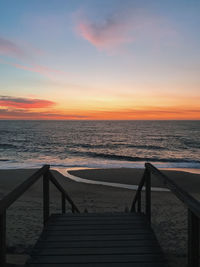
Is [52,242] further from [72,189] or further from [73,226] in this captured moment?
[72,189]

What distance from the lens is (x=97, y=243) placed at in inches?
123

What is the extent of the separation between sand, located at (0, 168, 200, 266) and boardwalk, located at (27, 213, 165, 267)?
71.9 inches

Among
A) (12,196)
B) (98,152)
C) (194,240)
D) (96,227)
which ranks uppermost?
(12,196)

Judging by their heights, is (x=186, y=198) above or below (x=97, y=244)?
above

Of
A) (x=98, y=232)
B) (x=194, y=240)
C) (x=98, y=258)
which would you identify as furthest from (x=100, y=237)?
(x=194, y=240)

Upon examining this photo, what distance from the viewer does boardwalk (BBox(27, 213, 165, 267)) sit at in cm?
268

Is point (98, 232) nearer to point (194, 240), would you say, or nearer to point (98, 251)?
point (98, 251)

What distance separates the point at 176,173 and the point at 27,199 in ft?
38.8

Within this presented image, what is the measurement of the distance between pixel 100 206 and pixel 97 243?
6.20 m

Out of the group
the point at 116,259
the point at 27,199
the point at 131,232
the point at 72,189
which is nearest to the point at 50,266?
the point at 116,259

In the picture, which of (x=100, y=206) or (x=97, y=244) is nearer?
(x=97, y=244)

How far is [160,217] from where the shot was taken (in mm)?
7621

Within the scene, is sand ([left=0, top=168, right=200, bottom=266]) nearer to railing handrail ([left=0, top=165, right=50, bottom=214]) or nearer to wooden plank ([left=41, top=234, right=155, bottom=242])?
wooden plank ([left=41, top=234, right=155, bottom=242])

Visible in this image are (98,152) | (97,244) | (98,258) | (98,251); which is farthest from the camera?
(98,152)
